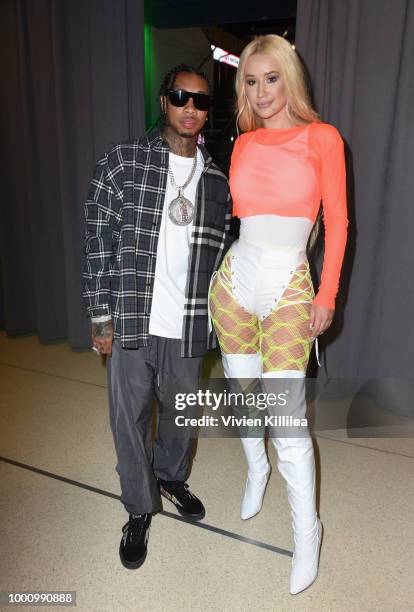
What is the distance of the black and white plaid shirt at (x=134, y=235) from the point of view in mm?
1524

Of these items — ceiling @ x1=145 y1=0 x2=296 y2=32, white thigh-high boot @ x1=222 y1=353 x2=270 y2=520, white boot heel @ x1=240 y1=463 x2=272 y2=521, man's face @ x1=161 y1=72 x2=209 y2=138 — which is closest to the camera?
man's face @ x1=161 y1=72 x2=209 y2=138

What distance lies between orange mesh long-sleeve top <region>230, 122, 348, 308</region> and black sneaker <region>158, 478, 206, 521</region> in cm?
96

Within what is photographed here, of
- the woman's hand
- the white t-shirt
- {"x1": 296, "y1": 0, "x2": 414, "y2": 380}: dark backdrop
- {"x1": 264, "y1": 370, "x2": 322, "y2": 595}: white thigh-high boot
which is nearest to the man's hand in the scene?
the white t-shirt

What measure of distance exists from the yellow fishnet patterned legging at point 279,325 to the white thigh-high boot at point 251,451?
0.06 metres

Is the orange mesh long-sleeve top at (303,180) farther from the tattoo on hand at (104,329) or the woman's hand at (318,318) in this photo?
the tattoo on hand at (104,329)

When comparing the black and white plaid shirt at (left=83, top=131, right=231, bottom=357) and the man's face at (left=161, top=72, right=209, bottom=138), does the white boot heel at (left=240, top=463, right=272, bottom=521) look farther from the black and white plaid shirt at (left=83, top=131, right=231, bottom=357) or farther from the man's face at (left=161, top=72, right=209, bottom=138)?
the man's face at (left=161, top=72, right=209, bottom=138)

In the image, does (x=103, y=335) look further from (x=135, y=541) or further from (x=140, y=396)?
(x=135, y=541)

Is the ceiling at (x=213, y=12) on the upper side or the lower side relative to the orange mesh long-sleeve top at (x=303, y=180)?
upper

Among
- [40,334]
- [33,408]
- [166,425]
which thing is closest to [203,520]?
[166,425]

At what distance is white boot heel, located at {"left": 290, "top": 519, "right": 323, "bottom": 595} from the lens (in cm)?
151

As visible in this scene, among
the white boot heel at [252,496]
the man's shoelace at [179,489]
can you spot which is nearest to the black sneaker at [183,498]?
the man's shoelace at [179,489]

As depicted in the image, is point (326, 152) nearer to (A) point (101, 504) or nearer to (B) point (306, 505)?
(B) point (306, 505)

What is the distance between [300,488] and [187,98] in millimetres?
1226

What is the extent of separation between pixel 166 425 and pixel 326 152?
3.67 ft
